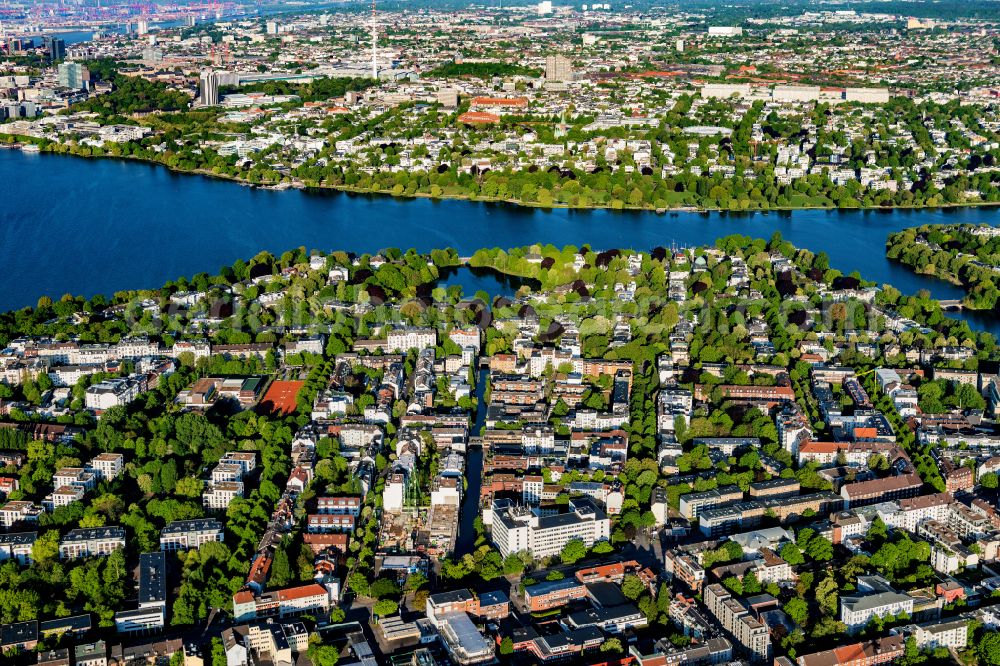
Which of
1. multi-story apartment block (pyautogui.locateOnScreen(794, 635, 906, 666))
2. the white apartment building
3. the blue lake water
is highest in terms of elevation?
the white apartment building

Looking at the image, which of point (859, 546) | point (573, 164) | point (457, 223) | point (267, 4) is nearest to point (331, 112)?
point (573, 164)

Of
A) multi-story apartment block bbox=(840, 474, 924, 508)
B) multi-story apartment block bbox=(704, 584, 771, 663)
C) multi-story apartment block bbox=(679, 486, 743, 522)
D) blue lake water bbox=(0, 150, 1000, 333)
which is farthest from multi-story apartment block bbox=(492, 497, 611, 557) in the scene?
blue lake water bbox=(0, 150, 1000, 333)

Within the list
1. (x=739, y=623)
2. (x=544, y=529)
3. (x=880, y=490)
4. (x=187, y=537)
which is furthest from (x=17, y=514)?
(x=880, y=490)

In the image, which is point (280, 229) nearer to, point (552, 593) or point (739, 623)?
point (552, 593)

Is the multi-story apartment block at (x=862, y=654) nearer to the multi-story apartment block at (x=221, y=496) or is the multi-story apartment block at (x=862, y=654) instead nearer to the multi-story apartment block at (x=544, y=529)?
the multi-story apartment block at (x=544, y=529)

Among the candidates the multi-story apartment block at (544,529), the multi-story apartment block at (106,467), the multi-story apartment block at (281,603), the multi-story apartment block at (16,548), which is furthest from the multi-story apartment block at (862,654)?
the multi-story apartment block at (106,467)

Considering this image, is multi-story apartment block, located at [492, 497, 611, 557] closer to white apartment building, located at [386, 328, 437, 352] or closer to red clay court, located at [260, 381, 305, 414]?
red clay court, located at [260, 381, 305, 414]
